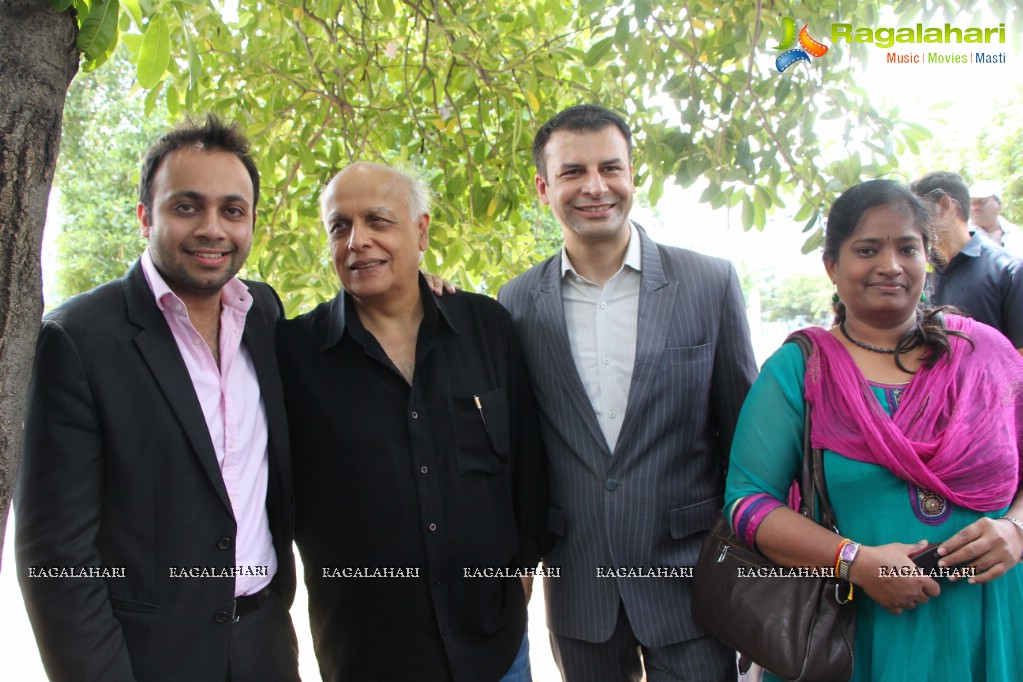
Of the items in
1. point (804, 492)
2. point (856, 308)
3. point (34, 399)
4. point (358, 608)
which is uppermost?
point (856, 308)

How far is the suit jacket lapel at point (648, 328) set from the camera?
2.36m

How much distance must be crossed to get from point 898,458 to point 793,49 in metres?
1.63

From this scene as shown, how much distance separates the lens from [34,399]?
173 cm

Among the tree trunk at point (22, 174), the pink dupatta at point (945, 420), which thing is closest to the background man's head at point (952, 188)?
the pink dupatta at point (945, 420)

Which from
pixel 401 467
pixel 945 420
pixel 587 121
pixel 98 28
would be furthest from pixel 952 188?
pixel 98 28

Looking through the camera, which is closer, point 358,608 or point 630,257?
point 358,608

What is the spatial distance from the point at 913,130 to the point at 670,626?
2.02 metres

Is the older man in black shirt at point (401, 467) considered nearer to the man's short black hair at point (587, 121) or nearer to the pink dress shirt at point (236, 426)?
the pink dress shirt at point (236, 426)

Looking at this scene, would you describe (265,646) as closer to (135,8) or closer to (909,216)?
(135,8)

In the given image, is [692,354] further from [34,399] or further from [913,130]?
[34,399]

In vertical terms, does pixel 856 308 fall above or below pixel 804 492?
above

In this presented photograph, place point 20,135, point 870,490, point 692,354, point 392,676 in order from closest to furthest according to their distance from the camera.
A: 1. point 20,135
2. point 870,490
3. point 392,676
4. point 692,354

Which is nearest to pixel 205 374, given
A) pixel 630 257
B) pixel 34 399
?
pixel 34 399

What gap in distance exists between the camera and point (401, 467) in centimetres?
224
